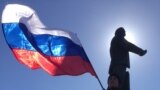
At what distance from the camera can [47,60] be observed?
53.4 feet

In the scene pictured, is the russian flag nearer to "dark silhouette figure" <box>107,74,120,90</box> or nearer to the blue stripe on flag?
the blue stripe on flag

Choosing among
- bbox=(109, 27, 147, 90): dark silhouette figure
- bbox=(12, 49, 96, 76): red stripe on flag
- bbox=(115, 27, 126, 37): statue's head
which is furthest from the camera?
bbox=(12, 49, 96, 76): red stripe on flag

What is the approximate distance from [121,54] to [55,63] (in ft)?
12.0

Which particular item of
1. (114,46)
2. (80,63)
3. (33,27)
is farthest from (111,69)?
(33,27)

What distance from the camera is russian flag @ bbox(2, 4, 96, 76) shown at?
15859 millimetres

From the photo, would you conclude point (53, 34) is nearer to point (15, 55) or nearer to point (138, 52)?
point (15, 55)

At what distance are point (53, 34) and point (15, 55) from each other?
5.91 feet

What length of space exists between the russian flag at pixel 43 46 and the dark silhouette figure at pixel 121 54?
2.45 metres

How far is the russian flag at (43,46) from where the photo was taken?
1586 cm

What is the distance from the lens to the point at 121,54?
1311cm

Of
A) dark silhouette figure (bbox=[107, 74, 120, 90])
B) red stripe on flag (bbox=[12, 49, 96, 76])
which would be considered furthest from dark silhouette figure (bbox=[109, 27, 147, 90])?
red stripe on flag (bbox=[12, 49, 96, 76])

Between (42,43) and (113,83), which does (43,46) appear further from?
(113,83)

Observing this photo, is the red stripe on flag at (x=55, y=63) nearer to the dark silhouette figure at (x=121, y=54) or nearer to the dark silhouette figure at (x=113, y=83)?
the dark silhouette figure at (x=121, y=54)

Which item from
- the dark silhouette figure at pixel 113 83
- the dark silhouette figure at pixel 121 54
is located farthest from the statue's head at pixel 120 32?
the dark silhouette figure at pixel 113 83
